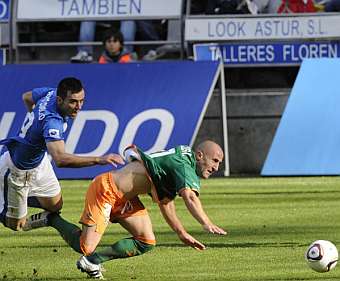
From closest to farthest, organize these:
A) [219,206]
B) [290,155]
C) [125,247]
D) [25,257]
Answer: [125,247] < [25,257] < [219,206] < [290,155]

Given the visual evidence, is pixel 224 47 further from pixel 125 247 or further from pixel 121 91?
pixel 125 247

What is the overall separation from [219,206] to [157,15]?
7.31m

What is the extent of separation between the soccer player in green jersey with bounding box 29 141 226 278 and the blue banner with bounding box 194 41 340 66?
12.9 m

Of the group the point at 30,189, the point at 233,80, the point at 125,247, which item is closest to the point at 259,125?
the point at 233,80

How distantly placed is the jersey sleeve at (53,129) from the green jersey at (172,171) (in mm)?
954

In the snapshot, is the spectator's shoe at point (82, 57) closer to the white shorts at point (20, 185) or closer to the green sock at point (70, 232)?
the white shorts at point (20, 185)

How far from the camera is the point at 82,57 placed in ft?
81.4

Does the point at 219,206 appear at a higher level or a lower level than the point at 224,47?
lower

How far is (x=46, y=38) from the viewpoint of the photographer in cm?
2653

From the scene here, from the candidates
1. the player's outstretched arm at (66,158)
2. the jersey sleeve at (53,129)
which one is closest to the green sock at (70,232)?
the player's outstretched arm at (66,158)

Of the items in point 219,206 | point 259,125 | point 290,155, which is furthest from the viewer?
point 259,125

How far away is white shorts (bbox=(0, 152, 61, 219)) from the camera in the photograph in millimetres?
13039

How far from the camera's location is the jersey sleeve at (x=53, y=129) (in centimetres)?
1172

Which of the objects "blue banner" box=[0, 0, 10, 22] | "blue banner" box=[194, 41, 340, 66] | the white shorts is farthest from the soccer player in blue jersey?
"blue banner" box=[0, 0, 10, 22]
